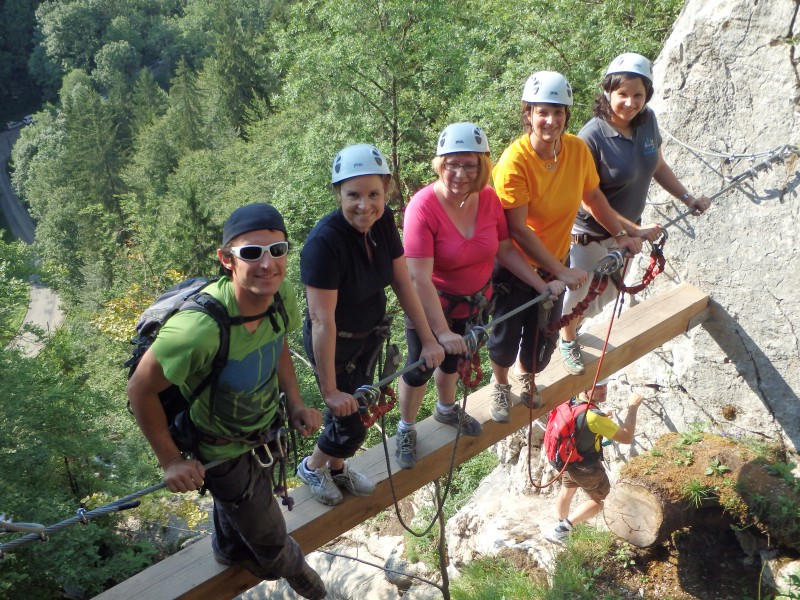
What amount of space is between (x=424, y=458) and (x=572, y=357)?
133 cm

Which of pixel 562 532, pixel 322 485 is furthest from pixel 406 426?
pixel 562 532

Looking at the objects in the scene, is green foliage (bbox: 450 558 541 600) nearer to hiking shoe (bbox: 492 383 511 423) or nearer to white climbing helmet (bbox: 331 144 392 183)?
hiking shoe (bbox: 492 383 511 423)

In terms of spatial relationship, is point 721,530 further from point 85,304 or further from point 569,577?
point 85,304

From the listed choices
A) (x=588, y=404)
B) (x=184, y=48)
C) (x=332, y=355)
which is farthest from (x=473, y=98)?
(x=184, y=48)

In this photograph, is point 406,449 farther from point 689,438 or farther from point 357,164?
point 689,438

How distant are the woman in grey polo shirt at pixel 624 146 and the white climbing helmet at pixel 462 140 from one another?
3.33 ft

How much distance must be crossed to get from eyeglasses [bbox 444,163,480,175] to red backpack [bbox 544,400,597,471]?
6.46 ft

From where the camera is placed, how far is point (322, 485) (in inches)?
138

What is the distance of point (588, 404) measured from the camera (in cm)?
441

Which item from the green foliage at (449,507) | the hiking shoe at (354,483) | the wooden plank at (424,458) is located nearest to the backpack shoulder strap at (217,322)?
the wooden plank at (424,458)

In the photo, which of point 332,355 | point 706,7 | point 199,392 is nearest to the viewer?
point 199,392

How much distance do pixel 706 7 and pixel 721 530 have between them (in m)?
3.53

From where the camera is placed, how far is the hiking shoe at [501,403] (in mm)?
4160

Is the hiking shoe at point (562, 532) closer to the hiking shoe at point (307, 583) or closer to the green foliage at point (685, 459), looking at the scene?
the green foliage at point (685, 459)
